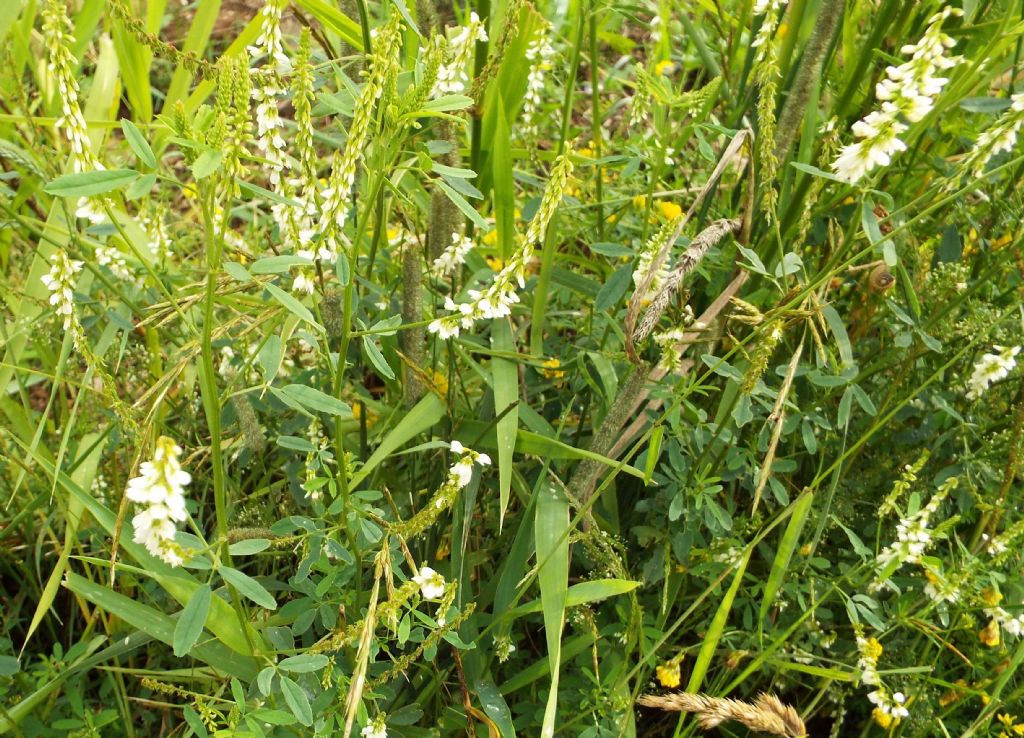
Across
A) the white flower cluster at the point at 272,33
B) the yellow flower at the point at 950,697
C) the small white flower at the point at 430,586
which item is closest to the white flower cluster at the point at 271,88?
the white flower cluster at the point at 272,33

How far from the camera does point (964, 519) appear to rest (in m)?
1.82

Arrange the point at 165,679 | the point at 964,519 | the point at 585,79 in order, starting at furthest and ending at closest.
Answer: the point at 585,79
the point at 964,519
the point at 165,679

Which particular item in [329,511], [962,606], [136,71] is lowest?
[962,606]

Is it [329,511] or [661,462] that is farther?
[661,462]

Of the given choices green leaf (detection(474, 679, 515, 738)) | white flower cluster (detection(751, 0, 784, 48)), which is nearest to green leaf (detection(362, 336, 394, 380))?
green leaf (detection(474, 679, 515, 738))

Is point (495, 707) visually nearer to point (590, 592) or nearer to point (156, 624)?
point (590, 592)

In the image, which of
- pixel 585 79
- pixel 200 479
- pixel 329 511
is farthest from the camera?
pixel 585 79

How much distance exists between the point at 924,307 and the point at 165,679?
1.63m

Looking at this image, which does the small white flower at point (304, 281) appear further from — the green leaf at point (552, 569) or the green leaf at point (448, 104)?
the green leaf at point (552, 569)

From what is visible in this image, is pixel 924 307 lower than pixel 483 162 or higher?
lower

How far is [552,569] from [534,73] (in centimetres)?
122

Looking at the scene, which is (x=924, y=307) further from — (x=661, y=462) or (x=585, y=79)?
(x=585, y=79)

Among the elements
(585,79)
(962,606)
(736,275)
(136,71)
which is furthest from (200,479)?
(585,79)

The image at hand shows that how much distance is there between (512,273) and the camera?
3.98 feet
